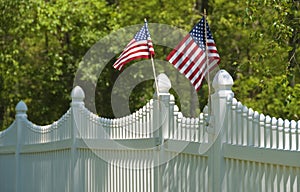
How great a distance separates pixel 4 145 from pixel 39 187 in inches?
90.0

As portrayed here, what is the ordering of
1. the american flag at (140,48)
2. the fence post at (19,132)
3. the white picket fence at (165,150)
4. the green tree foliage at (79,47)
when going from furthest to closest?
1. the green tree foliage at (79,47)
2. the fence post at (19,132)
3. the american flag at (140,48)
4. the white picket fence at (165,150)

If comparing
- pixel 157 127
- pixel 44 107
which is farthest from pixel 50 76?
pixel 157 127

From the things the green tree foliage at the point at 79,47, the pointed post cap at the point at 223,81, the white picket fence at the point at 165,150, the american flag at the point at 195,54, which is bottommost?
the white picket fence at the point at 165,150

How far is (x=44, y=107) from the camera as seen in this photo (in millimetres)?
22000

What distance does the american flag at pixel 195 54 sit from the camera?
8.25m

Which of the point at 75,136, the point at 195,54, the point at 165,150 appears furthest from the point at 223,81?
the point at 75,136

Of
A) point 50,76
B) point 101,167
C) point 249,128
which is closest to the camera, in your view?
point 249,128

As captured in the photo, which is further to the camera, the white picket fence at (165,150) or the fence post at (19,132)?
the fence post at (19,132)

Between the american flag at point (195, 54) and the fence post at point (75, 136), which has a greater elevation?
the american flag at point (195, 54)

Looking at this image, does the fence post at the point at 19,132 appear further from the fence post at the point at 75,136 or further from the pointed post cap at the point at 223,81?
the pointed post cap at the point at 223,81

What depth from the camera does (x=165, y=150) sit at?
8789 mm

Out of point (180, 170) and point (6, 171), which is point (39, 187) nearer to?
point (6, 171)

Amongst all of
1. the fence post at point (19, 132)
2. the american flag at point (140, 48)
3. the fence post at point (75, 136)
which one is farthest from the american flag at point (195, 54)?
the fence post at point (19, 132)

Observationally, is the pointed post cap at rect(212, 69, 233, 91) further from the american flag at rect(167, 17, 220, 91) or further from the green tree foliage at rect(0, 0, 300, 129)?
the green tree foliage at rect(0, 0, 300, 129)
